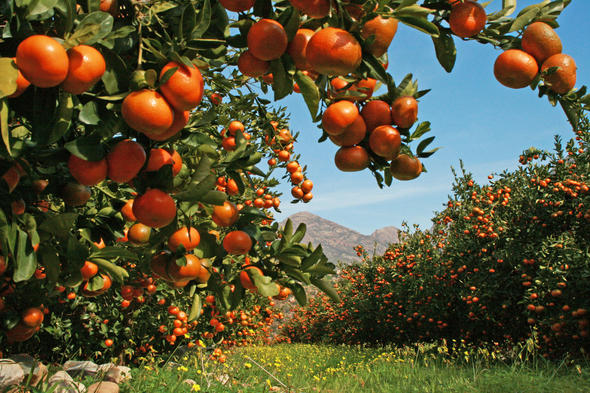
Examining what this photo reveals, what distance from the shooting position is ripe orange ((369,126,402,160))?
3.31 ft

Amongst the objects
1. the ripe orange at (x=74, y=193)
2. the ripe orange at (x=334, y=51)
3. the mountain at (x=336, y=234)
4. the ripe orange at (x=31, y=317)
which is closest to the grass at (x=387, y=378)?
the ripe orange at (x=31, y=317)

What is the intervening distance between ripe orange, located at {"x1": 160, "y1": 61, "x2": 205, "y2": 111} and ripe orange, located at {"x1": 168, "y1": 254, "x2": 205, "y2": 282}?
0.57 m

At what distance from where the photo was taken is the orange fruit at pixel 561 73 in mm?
892

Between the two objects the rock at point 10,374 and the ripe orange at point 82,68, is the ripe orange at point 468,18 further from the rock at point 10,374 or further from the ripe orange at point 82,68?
the rock at point 10,374

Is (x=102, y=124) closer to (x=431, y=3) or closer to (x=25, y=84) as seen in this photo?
(x=25, y=84)

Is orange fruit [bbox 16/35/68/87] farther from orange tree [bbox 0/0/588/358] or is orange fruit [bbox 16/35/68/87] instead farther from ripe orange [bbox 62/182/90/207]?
ripe orange [bbox 62/182/90/207]

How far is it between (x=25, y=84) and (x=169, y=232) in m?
0.58

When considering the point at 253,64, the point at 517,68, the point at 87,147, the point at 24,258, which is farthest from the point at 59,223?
the point at 517,68

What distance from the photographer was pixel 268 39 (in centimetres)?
93

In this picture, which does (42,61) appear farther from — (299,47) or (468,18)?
(468,18)

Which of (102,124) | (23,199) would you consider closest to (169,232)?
(102,124)

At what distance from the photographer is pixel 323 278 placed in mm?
1461

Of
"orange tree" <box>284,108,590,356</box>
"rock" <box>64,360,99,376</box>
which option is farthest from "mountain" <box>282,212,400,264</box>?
"rock" <box>64,360,99,376</box>

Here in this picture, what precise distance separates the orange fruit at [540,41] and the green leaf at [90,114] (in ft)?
3.66
